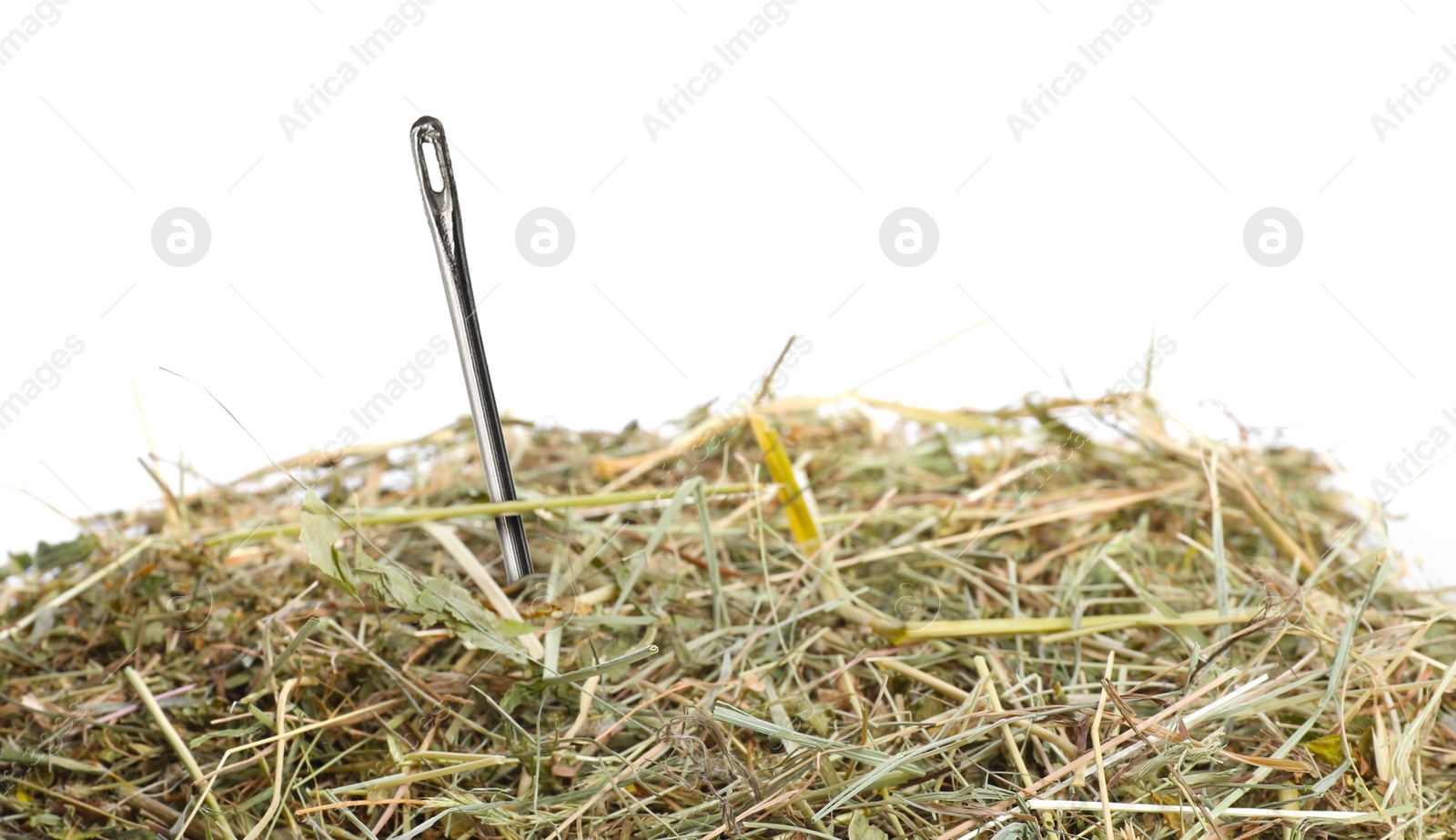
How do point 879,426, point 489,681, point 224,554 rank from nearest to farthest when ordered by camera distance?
point 489,681 < point 224,554 < point 879,426

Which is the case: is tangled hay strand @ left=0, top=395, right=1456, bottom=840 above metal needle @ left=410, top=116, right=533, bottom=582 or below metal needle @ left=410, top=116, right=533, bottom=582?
below

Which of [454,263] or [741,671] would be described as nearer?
[454,263]

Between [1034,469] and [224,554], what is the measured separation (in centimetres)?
98

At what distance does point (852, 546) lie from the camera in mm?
1210

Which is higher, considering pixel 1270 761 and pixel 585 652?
pixel 585 652

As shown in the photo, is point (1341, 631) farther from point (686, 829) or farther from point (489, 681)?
point (489, 681)

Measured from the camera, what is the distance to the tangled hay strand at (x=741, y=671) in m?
0.83

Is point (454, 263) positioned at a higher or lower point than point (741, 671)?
higher

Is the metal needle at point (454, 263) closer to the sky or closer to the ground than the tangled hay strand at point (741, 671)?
closer to the sky

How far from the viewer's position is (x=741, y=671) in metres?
0.97

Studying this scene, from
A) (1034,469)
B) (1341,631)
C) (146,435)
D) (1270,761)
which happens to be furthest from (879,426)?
(146,435)

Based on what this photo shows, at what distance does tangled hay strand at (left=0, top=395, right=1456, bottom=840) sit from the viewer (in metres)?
0.83

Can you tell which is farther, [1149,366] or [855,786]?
[1149,366]

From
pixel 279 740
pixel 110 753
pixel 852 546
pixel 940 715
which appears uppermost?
pixel 110 753
